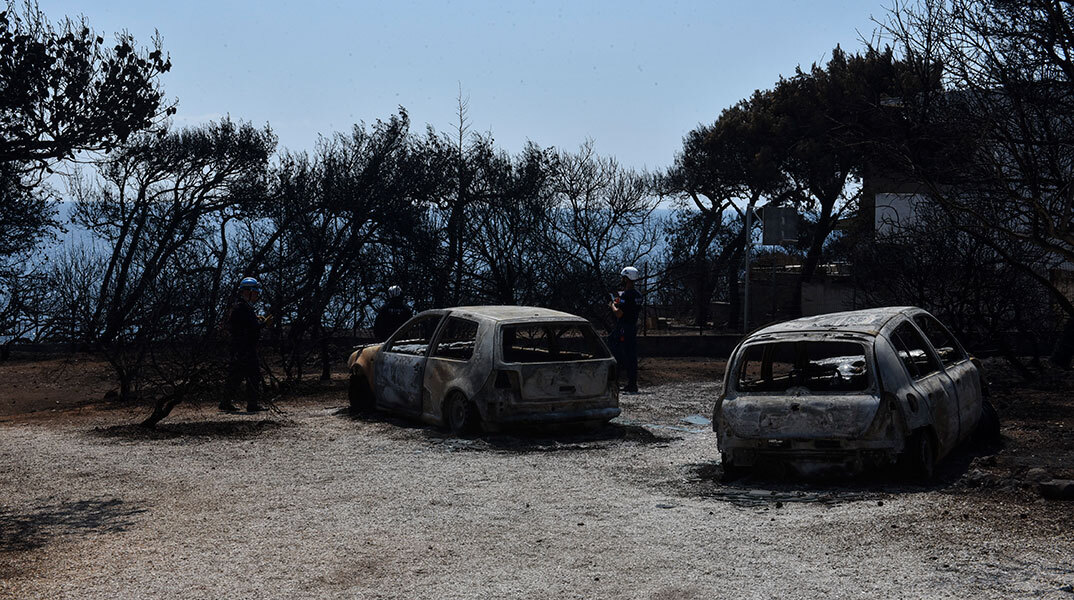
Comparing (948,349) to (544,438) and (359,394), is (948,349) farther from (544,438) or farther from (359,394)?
(359,394)

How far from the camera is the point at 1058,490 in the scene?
25.4 feet

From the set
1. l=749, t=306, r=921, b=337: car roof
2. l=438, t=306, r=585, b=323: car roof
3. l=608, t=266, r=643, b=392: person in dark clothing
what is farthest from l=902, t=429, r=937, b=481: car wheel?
l=608, t=266, r=643, b=392: person in dark clothing

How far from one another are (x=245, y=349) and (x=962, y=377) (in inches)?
355

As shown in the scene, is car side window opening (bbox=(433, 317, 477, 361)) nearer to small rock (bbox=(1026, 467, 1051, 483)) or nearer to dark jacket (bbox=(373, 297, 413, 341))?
dark jacket (bbox=(373, 297, 413, 341))

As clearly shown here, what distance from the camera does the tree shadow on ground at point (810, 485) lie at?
8.30m

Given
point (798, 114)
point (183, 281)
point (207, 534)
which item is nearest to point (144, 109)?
point (207, 534)

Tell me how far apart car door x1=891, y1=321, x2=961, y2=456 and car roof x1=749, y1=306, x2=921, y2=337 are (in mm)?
171

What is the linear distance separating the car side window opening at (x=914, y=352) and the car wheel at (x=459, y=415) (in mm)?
4559

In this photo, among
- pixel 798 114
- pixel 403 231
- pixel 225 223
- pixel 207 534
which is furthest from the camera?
pixel 798 114

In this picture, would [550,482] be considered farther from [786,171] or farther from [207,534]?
[786,171]

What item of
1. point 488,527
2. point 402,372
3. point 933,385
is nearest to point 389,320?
point 402,372

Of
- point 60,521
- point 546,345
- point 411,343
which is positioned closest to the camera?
point 60,521

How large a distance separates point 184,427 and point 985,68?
1037cm

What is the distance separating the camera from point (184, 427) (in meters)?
12.9
